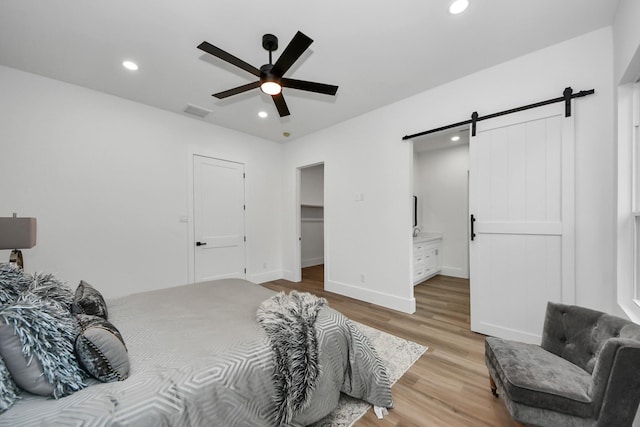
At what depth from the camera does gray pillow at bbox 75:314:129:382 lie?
987 mm

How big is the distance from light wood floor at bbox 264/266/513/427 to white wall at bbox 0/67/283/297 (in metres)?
2.70

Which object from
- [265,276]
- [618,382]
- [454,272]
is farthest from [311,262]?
[618,382]

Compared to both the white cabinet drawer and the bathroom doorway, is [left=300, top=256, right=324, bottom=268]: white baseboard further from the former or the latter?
the white cabinet drawer

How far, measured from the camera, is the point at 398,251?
10.4ft

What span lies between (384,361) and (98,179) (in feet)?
12.2

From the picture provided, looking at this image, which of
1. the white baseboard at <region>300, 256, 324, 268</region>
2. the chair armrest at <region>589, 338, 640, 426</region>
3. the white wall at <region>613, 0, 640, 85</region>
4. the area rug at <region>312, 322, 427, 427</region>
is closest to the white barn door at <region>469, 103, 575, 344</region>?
the white wall at <region>613, 0, 640, 85</region>

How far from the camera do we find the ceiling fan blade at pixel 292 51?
1.50 meters

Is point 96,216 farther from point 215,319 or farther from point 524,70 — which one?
point 524,70

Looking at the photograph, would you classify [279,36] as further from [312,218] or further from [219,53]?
[312,218]

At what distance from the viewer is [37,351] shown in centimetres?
88

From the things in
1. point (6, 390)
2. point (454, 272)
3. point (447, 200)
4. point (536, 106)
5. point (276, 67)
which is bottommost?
point (454, 272)

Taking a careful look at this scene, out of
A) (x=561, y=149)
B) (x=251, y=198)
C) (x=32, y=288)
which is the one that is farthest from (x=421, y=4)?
(x=251, y=198)

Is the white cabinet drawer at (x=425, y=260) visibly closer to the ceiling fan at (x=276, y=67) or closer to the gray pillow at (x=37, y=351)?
the ceiling fan at (x=276, y=67)

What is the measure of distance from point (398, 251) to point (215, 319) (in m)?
2.34
